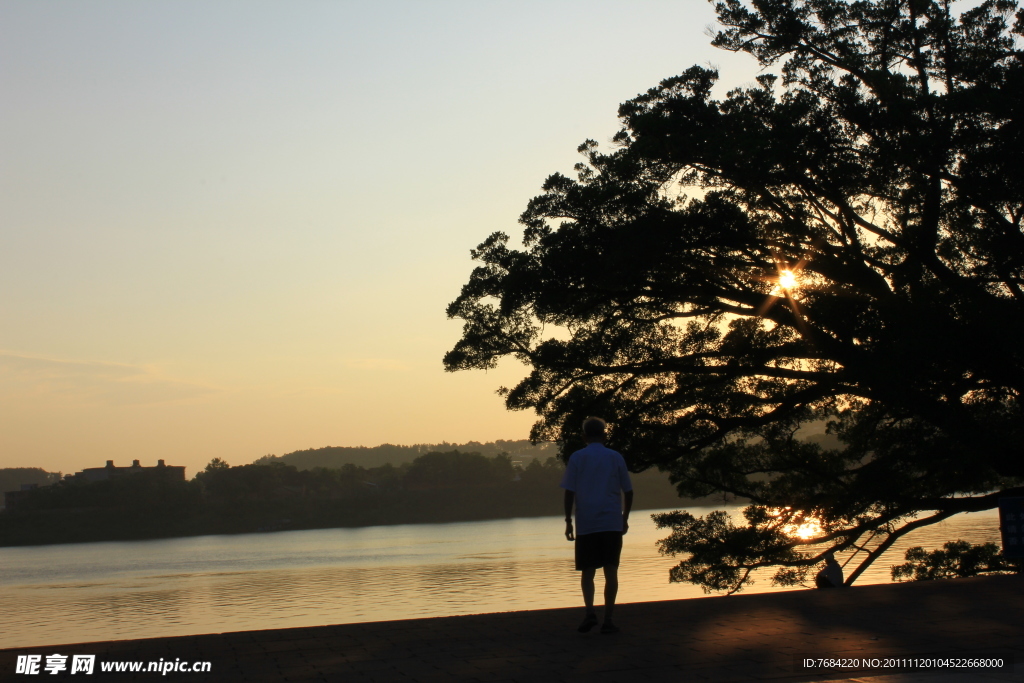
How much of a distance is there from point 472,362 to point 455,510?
349 feet

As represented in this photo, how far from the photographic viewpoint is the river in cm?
3606

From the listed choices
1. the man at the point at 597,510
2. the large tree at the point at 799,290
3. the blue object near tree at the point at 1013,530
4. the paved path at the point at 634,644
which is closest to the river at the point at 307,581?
the large tree at the point at 799,290

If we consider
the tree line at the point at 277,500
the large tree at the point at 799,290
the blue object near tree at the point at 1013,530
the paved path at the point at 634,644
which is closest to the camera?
the paved path at the point at 634,644

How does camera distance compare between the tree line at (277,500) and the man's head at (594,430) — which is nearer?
the man's head at (594,430)

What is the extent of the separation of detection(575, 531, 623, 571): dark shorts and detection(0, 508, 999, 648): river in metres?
14.3

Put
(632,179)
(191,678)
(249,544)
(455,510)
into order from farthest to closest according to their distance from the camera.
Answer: (455,510) → (249,544) → (632,179) → (191,678)

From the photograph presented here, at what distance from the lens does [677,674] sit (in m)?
4.34

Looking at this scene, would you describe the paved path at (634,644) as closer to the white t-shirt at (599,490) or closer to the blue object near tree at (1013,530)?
the white t-shirt at (599,490)

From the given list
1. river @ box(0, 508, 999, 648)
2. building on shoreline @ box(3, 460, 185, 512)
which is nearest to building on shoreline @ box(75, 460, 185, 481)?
building on shoreline @ box(3, 460, 185, 512)

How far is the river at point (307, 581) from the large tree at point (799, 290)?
30.0 feet

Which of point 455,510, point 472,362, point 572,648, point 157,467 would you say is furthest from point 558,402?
point 157,467

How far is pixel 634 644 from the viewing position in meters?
5.18

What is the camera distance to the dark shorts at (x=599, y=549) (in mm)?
5898

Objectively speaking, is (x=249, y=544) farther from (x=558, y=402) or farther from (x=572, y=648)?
(x=572, y=648)
